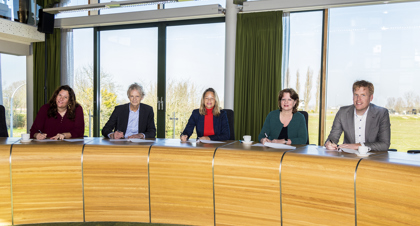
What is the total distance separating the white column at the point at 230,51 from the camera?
5562 mm

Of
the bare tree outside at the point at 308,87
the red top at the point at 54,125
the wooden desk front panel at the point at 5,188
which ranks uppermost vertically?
the bare tree outside at the point at 308,87

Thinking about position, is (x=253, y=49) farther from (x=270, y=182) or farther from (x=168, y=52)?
(x=270, y=182)

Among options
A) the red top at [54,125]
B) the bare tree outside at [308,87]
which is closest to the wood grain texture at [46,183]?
the red top at [54,125]

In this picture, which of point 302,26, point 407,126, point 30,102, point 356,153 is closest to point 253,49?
point 302,26

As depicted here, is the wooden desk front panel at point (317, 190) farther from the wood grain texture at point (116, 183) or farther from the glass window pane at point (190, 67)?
the glass window pane at point (190, 67)

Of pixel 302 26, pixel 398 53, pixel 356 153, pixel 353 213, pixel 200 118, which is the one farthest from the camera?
pixel 302 26

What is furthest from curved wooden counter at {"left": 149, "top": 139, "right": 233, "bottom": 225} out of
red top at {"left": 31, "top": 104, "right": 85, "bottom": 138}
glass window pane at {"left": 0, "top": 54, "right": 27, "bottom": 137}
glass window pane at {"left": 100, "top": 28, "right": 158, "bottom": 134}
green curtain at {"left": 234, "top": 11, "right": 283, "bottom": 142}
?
glass window pane at {"left": 0, "top": 54, "right": 27, "bottom": 137}

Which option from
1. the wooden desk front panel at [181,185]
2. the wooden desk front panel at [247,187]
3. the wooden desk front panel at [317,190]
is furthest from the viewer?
the wooden desk front panel at [181,185]

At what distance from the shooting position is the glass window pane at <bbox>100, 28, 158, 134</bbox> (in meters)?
6.41

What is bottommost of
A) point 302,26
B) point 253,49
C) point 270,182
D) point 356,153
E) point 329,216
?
point 329,216

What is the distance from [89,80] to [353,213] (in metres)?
5.78

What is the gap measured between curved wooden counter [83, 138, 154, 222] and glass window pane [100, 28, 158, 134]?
344cm

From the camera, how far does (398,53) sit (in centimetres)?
484

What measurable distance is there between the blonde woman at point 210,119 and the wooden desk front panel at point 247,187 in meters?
1.03
